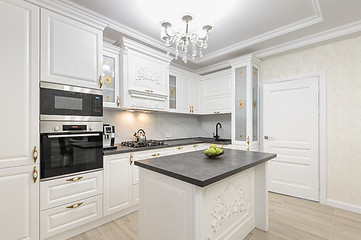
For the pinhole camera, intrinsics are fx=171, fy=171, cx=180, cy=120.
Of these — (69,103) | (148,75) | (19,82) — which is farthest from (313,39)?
(19,82)

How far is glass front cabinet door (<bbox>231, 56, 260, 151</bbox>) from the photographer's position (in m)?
3.22

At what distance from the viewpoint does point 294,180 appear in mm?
3051

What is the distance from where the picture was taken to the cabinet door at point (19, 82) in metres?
1.55

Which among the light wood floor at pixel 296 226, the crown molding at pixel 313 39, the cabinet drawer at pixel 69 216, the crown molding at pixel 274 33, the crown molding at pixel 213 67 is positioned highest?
the crown molding at pixel 274 33

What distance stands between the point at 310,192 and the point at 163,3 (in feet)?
11.9

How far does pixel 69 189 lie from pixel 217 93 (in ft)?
10.2

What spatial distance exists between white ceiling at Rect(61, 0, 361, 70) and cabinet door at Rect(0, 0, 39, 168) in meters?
0.68

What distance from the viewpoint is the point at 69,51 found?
1938 millimetres

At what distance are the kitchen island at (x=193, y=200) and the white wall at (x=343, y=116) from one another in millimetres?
1709

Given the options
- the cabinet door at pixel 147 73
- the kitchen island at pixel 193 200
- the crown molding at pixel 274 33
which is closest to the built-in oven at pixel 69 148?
the kitchen island at pixel 193 200

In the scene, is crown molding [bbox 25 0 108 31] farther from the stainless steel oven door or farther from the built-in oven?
the stainless steel oven door

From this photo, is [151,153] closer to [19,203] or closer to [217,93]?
[19,203]

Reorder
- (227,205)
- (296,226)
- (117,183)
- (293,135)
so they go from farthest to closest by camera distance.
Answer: (293,135), (117,183), (296,226), (227,205)

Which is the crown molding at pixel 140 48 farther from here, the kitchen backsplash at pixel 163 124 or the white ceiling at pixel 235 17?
the kitchen backsplash at pixel 163 124
